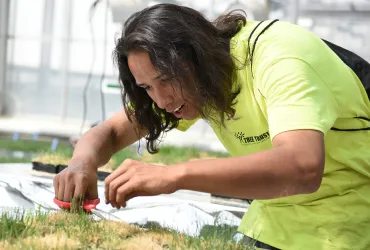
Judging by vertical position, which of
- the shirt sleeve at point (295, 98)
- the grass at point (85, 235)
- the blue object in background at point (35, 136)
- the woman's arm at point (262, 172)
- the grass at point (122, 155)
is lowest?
the blue object in background at point (35, 136)

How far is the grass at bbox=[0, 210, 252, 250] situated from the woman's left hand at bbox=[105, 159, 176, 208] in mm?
81

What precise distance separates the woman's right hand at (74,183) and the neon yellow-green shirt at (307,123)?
34 cm

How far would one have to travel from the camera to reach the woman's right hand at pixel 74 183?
1.45m

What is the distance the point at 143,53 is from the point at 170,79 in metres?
0.08

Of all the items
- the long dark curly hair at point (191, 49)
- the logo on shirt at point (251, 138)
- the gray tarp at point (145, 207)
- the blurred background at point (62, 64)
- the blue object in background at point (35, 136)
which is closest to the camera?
the long dark curly hair at point (191, 49)

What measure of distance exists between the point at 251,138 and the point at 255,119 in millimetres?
62

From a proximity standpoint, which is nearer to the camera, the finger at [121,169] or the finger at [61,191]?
the finger at [121,169]

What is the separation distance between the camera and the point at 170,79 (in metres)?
1.29

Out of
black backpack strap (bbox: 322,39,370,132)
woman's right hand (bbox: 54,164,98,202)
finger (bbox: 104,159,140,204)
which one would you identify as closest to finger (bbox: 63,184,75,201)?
woman's right hand (bbox: 54,164,98,202)

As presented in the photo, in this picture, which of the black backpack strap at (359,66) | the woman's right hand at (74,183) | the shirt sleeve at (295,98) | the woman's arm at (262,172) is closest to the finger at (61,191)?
the woman's right hand at (74,183)

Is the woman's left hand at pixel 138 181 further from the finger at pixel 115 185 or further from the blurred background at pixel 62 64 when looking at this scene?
the blurred background at pixel 62 64

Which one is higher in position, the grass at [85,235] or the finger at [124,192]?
the finger at [124,192]

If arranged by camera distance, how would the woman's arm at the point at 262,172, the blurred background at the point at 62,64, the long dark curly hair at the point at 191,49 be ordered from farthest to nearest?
the blurred background at the point at 62,64 → the long dark curly hair at the point at 191,49 → the woman's arm at the point at 262,172

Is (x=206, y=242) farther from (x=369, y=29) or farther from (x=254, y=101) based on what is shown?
(x=369, y=29)
